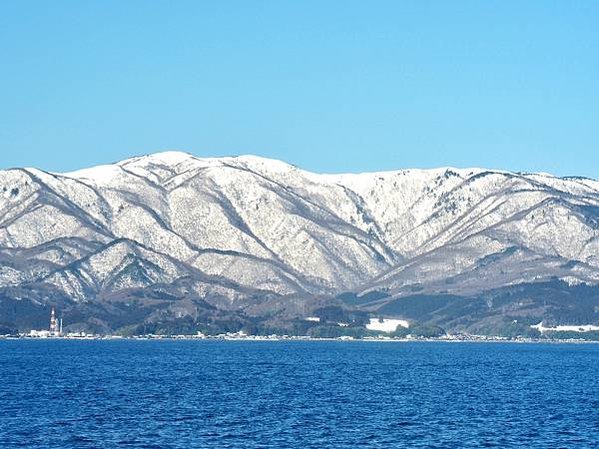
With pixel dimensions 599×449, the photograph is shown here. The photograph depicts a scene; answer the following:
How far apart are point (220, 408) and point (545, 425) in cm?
3963

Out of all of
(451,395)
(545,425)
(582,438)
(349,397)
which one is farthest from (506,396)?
(582,438)

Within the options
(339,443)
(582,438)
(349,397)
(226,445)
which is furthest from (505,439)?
(349,397)

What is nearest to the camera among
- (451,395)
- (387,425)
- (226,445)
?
(226,445)

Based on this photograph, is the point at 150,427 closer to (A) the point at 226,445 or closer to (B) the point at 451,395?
(A) the point at 226,445

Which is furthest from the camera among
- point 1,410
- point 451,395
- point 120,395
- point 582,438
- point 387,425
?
point 451,395

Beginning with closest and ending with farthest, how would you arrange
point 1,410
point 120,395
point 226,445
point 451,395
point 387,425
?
point 226,445
point 387,425
point 1,410
point 120,395
point 451,395

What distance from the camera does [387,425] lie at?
150 m

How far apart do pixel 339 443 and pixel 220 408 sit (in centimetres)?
3604

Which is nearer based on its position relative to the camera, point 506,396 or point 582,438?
point 582,438

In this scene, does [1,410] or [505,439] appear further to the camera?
[1,410]

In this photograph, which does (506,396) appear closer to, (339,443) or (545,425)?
(545,425)

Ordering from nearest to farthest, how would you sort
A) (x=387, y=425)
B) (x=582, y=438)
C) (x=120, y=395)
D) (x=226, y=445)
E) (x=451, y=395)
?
(x=226, y=445) → (x=582, y=438) → (x=387, y=425) → (x=120, y=395) → (x=451, y=395)

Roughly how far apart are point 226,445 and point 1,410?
134ft

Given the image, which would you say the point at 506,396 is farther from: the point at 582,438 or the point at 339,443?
the point at 339,443
